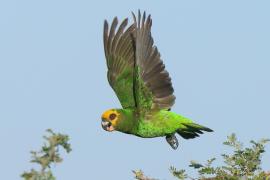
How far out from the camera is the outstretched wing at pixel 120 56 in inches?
410

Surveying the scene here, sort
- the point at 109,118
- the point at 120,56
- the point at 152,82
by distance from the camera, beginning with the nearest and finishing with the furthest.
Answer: the point at 109,118
the point at 152,82
the point at 120,56

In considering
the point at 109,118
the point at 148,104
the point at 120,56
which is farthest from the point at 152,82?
the point at 120,56

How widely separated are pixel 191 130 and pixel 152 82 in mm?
1159

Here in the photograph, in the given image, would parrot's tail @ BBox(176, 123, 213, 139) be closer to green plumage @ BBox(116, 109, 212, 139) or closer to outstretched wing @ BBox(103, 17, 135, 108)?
green plumage @ BBox(116, 109, 212, 139)

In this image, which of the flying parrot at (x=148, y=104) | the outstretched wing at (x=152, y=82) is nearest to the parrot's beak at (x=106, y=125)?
the flying parrot at (x=148, y=104)

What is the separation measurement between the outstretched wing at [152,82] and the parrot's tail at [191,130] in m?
0.52

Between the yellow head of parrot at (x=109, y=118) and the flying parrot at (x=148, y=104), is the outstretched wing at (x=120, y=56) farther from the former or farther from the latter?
the yellow head of parrot at (x=109, y=118)

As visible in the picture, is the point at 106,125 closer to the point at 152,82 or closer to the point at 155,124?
the point at 155,124

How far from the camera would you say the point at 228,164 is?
438 centimetres

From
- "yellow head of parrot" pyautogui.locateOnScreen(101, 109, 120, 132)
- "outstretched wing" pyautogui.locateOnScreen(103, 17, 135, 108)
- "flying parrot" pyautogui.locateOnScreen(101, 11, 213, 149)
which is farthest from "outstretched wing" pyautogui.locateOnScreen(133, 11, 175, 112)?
"outstretched wing" pyautogui.locateOnScreen(103, 17, 135, 108)

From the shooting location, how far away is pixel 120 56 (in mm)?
10992

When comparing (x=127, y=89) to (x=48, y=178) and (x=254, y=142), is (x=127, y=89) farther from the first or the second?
(x=48, y=178)

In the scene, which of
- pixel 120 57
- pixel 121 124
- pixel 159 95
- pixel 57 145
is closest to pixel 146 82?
pixel 159 95

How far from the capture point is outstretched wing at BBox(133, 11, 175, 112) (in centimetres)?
917
